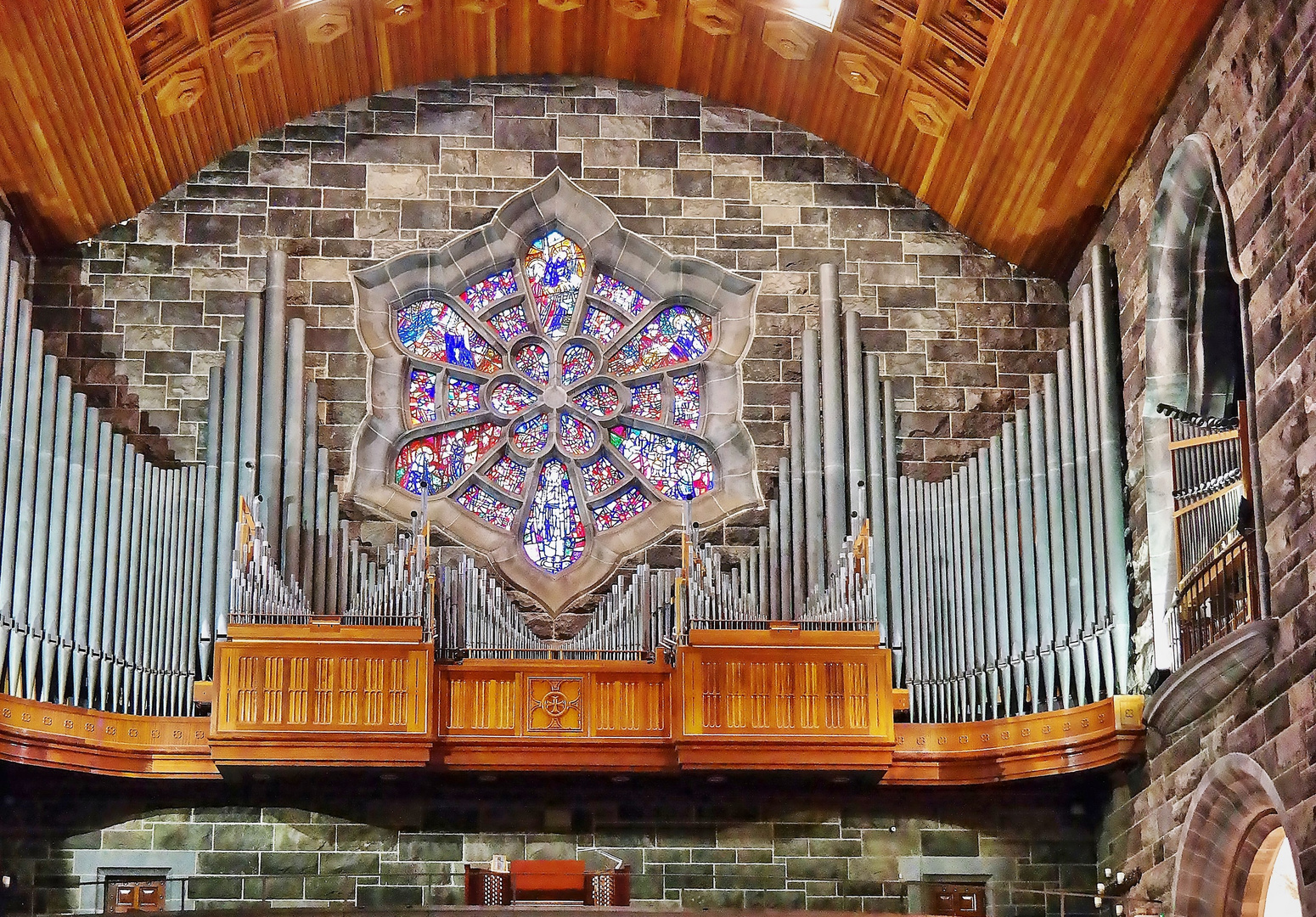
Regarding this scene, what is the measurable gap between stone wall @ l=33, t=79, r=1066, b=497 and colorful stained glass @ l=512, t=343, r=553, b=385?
1.40 m

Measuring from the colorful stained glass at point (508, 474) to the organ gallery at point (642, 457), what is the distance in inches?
1.3

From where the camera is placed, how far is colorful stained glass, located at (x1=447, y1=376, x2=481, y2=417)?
20.8 meters

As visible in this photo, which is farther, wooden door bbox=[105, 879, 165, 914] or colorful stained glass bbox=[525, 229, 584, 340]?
colorful stained glass bbox=[525, 229, 584, 340]

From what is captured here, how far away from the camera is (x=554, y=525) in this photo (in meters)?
20.4

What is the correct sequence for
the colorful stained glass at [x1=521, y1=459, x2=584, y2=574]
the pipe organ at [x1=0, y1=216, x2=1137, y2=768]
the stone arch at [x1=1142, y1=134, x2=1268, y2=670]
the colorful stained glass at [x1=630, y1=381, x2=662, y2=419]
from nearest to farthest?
the stone arch at [x1=1142, y1=134, x2=1268, y2=670] → the pipe organ at [x1=0, y1=216, x2=1137, y2=768] → the colorful stained glass at [x1=521, y1=459, x2=584, y2=574] → the colorful stained glass at [x1=630, y1=381, x2=662, y2=419]

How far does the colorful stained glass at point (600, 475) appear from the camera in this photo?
811 inches

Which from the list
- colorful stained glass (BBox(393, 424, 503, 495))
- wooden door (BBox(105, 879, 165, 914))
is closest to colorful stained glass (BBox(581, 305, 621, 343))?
colorful stained glass (BBox(393, 424, 503, 495))

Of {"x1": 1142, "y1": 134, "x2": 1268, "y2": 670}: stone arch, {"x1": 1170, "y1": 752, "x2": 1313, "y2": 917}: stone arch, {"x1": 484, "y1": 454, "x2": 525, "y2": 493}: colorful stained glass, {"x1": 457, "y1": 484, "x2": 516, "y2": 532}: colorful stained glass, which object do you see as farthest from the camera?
{"x1": 484, "y1": 454, "x2": 525, "y2": 493}: colorful stained glass

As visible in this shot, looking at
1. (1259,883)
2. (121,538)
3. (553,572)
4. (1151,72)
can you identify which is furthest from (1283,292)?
(121,538)

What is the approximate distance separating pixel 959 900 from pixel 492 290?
24.8ft

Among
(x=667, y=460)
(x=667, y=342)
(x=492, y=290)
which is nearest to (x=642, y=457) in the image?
(x=667, y=460)

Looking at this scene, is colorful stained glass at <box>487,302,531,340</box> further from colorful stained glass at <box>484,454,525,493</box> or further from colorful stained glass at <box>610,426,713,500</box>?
colorful stained glass at <box>610,426,713,500</box>

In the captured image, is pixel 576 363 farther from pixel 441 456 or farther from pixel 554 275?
pixel 441 456

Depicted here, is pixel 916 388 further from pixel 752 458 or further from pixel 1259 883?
pixel 1259 883
